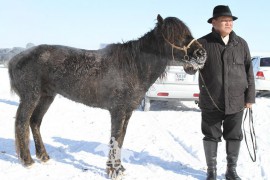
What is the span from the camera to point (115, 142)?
478 cm

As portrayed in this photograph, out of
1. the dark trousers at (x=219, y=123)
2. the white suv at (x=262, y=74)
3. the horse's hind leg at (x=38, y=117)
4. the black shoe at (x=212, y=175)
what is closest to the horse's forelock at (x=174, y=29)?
the dark trousers at (x=219, y=123)

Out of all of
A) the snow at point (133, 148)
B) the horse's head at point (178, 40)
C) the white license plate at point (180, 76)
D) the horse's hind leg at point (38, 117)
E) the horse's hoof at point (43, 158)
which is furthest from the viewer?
the white license plate at point (180, 76)

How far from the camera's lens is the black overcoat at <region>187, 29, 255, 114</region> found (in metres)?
4.43

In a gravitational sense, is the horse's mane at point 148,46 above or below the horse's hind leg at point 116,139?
above

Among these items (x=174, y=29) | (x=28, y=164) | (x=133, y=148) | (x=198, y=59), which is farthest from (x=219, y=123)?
(x=28, y=164)

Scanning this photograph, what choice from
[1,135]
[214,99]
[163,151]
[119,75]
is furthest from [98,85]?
[1,135]

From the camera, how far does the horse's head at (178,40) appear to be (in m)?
4.54

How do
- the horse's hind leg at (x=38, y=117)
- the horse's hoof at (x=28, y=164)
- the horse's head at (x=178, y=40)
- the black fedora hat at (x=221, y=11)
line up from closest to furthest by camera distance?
the black fedora hat at (x=221, y=11) → the horse's head at (x=178, y=40) → the horse's hoof at (x=28, y=164) → the horse's hind leg at (x=38, y=117)

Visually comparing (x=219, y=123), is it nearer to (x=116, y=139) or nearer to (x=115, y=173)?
(x=116, y=139)

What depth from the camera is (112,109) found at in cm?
473

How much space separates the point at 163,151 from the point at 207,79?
2.05 m

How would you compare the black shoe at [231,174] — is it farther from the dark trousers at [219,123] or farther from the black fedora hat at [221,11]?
the black fedora hat at [221,11]

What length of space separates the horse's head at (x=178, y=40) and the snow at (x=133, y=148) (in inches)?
68.1

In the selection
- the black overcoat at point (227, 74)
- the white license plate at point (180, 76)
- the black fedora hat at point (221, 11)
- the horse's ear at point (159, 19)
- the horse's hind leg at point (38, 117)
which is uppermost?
the black fedora hat at point (221, 11)
